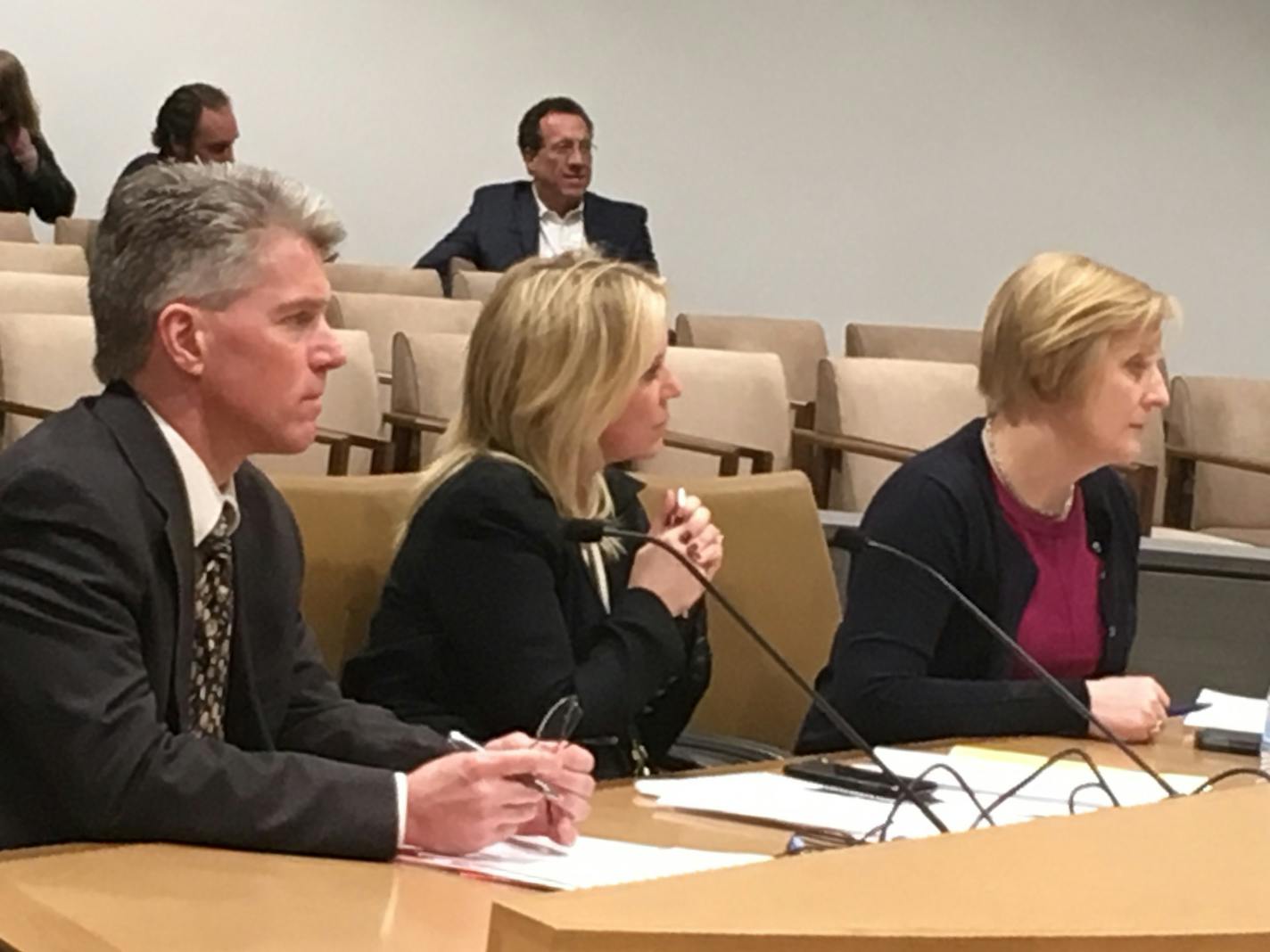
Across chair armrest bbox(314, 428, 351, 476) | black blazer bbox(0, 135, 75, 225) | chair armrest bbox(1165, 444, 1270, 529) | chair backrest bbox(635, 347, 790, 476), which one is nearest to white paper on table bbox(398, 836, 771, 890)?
chair armrest bbox(314, 428, 351, 476)

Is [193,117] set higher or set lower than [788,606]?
higher

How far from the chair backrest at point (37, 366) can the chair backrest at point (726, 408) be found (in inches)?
54.2

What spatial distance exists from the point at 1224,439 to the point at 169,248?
4.18m

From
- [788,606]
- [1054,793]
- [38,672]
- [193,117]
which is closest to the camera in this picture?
[38,672]

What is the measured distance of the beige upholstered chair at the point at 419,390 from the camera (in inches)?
176

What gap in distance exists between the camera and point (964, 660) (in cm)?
241

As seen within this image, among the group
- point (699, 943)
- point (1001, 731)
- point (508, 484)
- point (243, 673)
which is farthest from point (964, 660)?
point (699, 943)

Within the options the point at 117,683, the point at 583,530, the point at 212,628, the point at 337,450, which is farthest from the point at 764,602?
the point at 337,450

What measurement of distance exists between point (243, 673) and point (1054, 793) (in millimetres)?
773

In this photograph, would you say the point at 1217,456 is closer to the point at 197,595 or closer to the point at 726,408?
the point at 726,408

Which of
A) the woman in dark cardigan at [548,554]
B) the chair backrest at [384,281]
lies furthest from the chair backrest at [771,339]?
the woman in dark cardigan at [548,554]

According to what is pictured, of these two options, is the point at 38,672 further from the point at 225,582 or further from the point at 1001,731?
the point at 1001,731

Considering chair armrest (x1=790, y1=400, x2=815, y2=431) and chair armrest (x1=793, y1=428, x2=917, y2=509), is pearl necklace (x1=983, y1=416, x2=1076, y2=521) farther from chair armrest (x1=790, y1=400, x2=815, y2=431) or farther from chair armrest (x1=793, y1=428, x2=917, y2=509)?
chair armrest (x1=790, y1=400, x2=815, y2=431)

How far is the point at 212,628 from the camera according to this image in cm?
167
